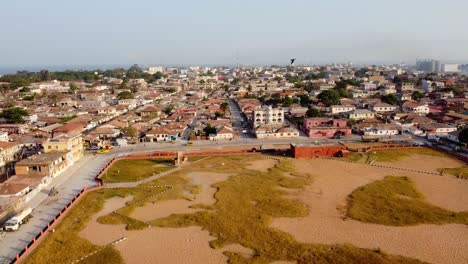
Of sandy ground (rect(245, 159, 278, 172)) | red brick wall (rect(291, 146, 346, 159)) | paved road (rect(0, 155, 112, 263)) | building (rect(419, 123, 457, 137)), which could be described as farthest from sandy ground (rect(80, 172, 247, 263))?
building (rect(419, 123, 457, 137))

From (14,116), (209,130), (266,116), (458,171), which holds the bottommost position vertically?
(458,171)

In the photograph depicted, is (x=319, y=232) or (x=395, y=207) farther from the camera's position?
(x=395, y=207)

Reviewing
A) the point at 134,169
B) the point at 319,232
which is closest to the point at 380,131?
the point at 319,232

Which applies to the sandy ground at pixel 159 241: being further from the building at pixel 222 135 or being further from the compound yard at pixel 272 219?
the building at pixel 222 135

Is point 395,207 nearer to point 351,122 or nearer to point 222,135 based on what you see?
point 222,135

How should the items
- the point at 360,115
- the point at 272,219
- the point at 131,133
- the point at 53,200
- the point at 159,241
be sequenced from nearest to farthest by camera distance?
the point at 159,241 < the point at 272,219 < the point at 53,200 < the point at 131,133 < the point at 360,115

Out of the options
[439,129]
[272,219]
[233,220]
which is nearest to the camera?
[233,220]

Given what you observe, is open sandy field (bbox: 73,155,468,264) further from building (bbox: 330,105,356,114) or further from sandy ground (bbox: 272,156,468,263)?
building (bbox: 330,105,356,114)
